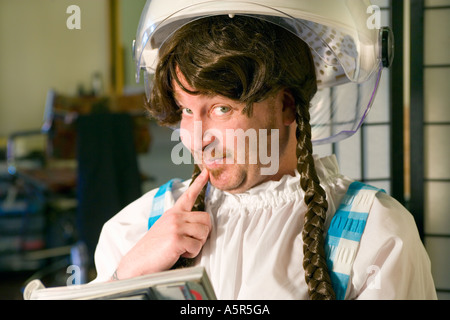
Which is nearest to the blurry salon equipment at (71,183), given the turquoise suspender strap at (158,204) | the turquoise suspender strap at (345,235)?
the turquoise suspender strap at (158,204)

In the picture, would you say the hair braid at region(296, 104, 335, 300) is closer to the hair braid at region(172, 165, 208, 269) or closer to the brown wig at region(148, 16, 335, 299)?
the brown wig at region(148, 16, 335, 299)

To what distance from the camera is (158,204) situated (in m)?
1.09

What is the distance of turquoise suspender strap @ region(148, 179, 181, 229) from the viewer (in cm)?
107

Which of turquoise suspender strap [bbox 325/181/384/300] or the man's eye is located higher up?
the man's eye

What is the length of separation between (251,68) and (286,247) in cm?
31

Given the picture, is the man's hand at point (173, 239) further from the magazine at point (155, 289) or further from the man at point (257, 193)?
the magazine at point (155, 289)

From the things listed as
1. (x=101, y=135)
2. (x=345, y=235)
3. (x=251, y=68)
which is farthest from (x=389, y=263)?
(x=101, y=135)

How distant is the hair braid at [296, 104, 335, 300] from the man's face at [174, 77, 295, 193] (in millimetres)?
46

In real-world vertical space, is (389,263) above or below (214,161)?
below

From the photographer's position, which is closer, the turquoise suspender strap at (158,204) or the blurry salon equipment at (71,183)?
the turquoise suspender strap at (158,204)

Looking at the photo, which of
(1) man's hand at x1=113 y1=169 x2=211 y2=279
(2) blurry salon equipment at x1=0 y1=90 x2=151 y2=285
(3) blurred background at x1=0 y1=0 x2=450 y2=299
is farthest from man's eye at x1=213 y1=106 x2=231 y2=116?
(2) blurry salon equipment at x1=0 y1=90 x2=151 y2=285

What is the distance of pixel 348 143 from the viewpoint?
157cm

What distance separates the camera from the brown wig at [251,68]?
88 cm

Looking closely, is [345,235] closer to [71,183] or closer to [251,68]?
[251,68]
